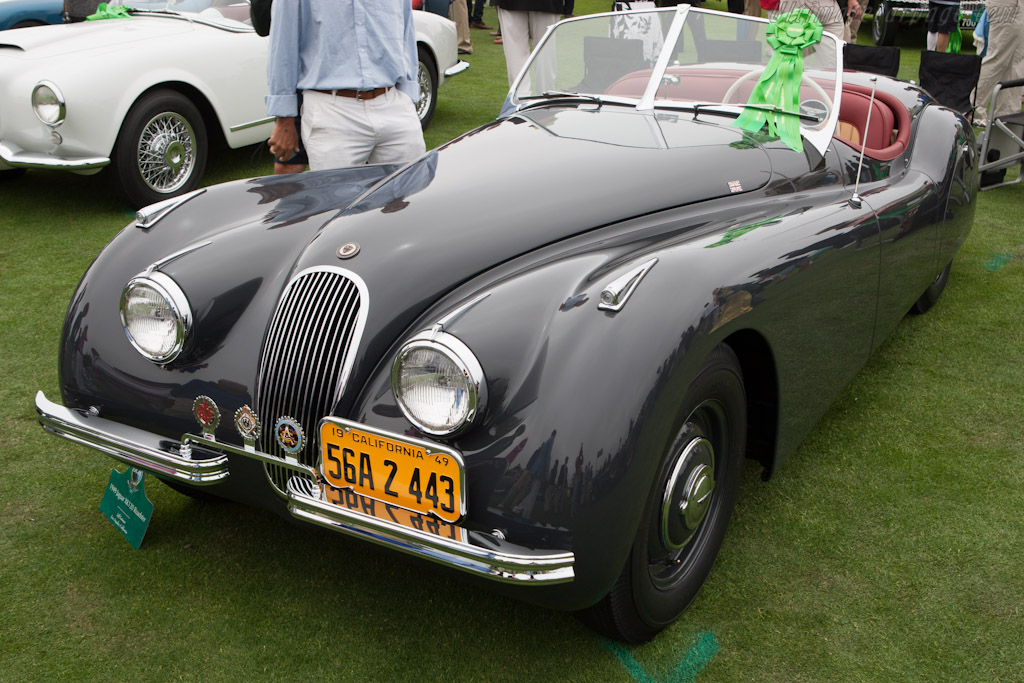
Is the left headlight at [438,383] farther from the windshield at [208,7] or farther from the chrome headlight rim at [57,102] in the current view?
the windshield at [208,7]

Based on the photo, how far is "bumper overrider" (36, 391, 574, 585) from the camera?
1.76 m

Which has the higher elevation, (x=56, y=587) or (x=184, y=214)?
(x=184, y=214)

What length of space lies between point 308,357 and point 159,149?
13.4 feet

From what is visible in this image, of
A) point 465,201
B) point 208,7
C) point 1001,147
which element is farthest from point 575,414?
point 208,7

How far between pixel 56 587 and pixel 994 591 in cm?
251

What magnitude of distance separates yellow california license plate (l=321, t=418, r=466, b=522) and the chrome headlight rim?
401 centimetres

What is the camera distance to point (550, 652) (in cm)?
220

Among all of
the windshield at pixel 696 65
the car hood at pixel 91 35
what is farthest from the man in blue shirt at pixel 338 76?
the car hood at pixel 91 35

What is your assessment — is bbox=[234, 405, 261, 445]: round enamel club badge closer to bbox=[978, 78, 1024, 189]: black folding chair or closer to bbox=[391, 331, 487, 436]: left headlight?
bbox=[391, 331, 487, 436]: left headlight

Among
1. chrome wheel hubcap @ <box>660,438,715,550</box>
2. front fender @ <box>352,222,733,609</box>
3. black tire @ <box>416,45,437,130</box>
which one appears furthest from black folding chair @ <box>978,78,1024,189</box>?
front fender @ <box>352,222,733,609</box>

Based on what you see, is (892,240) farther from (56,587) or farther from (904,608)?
(56,587)

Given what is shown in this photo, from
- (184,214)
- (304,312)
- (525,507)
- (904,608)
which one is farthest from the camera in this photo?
(184,214)

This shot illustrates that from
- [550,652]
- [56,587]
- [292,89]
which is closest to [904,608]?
[550,652]

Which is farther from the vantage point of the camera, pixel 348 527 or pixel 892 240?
pixel 892 240
